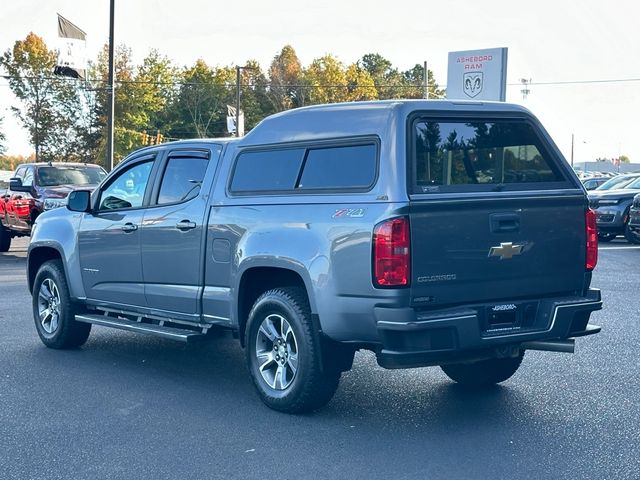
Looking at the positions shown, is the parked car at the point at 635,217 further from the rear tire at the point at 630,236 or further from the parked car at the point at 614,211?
the parked car at the point at 614,211

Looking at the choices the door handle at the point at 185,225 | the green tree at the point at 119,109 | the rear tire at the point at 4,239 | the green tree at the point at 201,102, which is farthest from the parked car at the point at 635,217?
the green tree at the point at 201,102

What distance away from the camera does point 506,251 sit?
6113mm

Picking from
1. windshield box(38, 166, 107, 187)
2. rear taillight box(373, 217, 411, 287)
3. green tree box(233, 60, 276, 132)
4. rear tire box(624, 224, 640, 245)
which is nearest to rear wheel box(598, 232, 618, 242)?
rear tire box(624, 224, 640, 245)

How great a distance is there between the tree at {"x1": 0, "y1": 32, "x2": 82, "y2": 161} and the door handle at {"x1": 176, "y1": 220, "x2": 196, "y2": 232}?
65418 mm

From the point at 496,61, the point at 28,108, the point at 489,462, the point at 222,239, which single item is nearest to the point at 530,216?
the point at 489,462

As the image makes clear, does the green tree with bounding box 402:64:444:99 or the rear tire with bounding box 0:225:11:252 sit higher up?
the green tree with bounding box 402:64:444:99

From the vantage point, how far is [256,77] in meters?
87.2

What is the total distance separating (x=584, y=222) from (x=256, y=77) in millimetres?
82439

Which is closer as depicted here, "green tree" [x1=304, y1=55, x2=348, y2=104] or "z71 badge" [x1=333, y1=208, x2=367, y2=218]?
"z71 badge" [x1=333, y1=208, x2=367, y2=218]

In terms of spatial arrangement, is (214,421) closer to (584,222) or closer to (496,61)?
(584,222)

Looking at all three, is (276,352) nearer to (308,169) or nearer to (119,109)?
(308,169)

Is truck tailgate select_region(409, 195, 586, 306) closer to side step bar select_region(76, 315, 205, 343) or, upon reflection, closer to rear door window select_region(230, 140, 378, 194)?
rear door window select_region(230, 140, 378, 194)

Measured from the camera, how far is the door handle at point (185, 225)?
7320 mm

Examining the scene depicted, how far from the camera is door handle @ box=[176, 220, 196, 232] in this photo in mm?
7320
